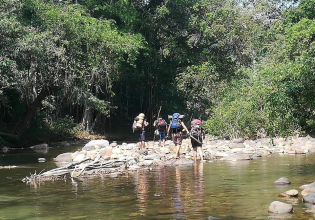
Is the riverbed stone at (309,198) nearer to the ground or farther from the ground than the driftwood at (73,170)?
nearer to the ground

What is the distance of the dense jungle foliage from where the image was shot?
15445 millimetres

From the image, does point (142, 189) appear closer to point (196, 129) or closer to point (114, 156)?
point (196, 129)

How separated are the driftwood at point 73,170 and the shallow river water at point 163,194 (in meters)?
0.40

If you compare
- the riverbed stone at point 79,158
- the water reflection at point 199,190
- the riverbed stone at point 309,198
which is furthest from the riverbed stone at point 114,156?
the riverbed stone at point 309,198

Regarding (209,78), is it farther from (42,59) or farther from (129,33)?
(42,59)

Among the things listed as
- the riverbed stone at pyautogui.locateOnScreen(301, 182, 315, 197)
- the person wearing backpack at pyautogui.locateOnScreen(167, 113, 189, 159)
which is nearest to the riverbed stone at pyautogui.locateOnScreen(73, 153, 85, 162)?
the person wearing backpack at pyautogui.locateOnScreen(167, 113, 189, 159)

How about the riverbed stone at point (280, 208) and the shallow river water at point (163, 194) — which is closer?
the riverbed stone at point (280, 208)

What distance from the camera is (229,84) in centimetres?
2808

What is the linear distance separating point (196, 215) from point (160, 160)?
6.79 meters

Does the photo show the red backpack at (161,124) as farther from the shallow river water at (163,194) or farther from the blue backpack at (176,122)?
the shallow river water at (163,194)

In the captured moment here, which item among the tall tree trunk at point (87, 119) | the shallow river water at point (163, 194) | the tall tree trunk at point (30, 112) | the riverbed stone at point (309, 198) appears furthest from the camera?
the tall tree trunk at point (87, 119)

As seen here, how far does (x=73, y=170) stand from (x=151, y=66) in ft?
64.2

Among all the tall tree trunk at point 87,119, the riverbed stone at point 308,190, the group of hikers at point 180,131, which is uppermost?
the tall tree trunk at point 87,119

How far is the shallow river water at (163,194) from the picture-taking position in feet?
20.3
